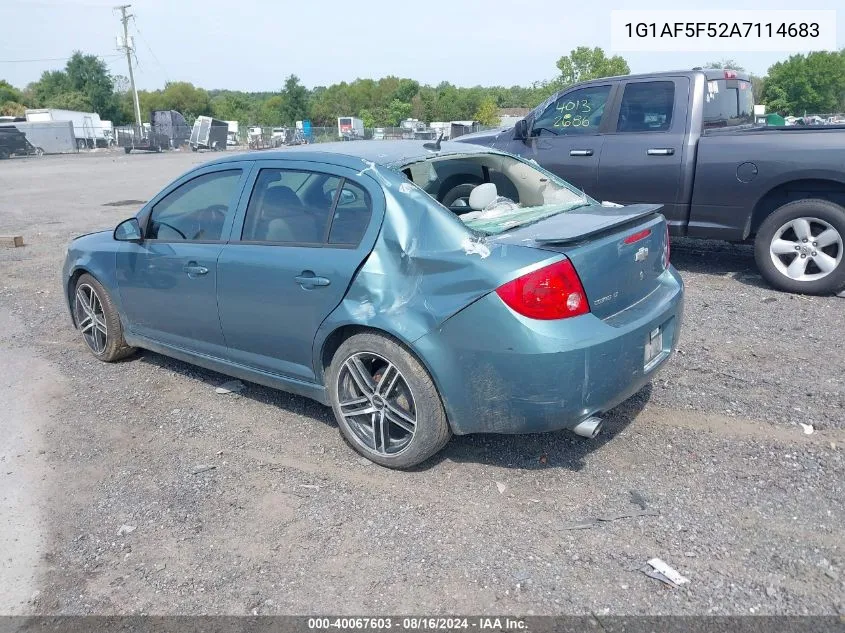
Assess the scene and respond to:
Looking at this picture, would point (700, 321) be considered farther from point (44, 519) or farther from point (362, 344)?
point (44, 519)

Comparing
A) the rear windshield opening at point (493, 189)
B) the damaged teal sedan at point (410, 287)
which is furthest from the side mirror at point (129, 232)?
the rear windshield opening at point (493, 189)

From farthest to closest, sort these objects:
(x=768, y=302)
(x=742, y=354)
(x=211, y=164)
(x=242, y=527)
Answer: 1. (x=768, y=302)
2. (x=742, y=354)
3. (x=211, y=164)
4. (x=242, y=527)

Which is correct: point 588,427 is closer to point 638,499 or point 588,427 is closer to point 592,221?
point 638,499

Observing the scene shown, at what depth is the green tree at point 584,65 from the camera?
2325 inches

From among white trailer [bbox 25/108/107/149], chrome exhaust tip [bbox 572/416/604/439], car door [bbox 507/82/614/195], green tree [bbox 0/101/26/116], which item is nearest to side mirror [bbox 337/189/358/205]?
chrome exhaust tip [bbox 572/416/604/439]

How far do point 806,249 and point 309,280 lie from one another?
4939 millimetres

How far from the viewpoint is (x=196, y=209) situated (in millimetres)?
4699

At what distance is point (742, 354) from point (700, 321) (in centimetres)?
80

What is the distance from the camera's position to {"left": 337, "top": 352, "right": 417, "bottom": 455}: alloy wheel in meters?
3.67

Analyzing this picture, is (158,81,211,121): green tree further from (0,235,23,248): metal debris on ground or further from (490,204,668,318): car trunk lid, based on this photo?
(490,204,668,318): car trunk lid

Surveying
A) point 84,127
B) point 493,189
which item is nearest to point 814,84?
point 84,127

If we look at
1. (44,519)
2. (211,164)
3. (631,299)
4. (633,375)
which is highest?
(211,164)

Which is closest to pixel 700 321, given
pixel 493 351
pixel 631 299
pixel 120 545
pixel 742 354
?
pixel 742 354

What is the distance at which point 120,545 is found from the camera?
3.29 m
